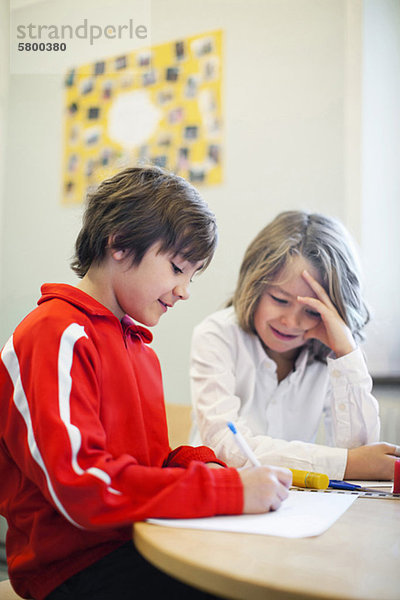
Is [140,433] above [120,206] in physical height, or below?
below

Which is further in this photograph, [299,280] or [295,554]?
[299,280]

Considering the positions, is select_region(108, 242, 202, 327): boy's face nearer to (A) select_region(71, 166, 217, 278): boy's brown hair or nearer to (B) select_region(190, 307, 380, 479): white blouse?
(A) select_region(71, 166, 217, 278): boy's brown hair

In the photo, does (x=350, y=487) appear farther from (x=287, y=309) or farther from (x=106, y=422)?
(x=287, y=309)

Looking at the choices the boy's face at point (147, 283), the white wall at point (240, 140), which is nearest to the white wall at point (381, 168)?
the white wall at point (240, 140)

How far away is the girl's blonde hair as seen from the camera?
1.52m

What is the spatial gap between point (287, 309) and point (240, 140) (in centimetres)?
109

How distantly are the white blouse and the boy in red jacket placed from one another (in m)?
0.35

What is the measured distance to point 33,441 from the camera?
724 millimetres

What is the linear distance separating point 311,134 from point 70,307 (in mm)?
1604

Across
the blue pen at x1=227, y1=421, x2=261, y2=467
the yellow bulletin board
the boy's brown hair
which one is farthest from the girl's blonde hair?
the yellow bulletin board

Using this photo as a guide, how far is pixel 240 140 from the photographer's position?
7.73ft

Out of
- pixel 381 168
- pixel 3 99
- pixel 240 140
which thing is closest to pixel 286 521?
pixel 381 168

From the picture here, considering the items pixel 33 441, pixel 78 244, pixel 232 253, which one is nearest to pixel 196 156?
pixel 232 253

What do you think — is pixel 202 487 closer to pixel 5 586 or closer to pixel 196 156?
pixel 5 586
